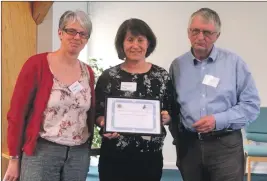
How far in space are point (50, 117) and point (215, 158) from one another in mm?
985

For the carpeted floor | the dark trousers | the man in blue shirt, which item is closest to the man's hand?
the man in blue shirt

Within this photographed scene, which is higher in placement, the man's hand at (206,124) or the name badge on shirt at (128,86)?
the name badge on shirt at (128,86)

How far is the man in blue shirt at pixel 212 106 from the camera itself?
1973mm

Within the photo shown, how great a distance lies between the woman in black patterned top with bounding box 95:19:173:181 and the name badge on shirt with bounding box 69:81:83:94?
0.65 feet

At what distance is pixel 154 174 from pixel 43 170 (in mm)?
650

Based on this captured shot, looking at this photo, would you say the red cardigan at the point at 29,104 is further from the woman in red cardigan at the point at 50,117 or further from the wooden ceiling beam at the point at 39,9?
the wooden ceiling beam at the point at 39,9

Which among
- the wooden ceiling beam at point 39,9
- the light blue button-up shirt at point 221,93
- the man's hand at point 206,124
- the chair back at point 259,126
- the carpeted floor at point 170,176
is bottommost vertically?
the carpeted floor at point 170,176

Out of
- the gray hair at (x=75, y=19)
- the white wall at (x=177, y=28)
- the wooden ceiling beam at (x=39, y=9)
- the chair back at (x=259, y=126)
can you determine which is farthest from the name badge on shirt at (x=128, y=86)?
the chair back at (x=259, y=126)

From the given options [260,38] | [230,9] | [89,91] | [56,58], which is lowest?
[89,91]

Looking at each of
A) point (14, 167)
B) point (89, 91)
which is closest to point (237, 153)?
point (89, 91)

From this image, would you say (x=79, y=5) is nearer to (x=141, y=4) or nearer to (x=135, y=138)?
(x=141, y=4)

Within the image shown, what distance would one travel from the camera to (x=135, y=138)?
6.42 feet

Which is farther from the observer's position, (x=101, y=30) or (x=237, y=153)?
(x=101, y=30)

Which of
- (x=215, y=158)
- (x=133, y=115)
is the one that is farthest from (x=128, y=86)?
(x=215, y=158)
